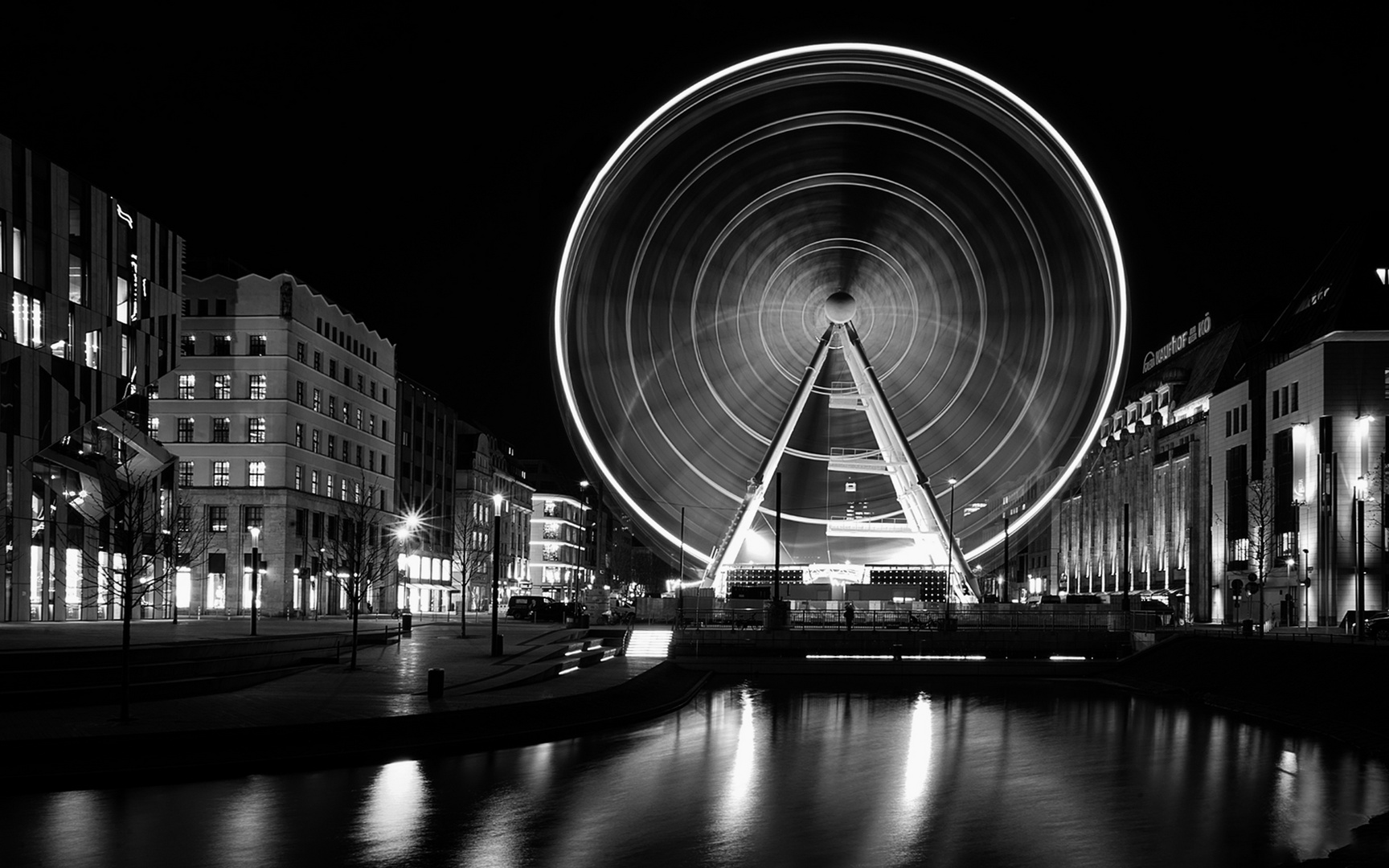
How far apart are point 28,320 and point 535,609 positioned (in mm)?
40113

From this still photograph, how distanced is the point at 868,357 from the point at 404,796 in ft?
143

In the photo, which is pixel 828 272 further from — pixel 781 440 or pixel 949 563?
pixel 949 563

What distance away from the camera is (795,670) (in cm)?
5447

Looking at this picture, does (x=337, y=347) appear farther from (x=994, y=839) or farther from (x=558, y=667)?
(x=994, y=839)

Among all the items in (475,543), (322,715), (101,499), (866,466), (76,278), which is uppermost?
(76,278)

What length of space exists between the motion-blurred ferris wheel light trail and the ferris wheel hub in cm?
10

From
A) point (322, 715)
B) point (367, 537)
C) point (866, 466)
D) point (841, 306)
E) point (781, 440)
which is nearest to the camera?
point (322, 715)

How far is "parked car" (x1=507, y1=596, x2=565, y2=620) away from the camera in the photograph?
81.4 metres

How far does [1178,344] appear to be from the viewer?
120625 mm

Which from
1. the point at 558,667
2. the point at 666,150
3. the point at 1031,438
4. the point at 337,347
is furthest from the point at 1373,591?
the point at 337,347

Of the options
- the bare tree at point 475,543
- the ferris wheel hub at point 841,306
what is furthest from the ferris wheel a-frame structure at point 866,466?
the bare tree at point 475,543

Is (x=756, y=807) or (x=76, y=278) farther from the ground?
(x=76, y=278)

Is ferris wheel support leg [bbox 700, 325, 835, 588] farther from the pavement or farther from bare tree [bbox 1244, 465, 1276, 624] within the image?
bare tree [bbox 1244, 465, 1276, 624]

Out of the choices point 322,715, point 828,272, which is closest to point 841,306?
point 828,272
